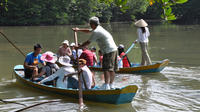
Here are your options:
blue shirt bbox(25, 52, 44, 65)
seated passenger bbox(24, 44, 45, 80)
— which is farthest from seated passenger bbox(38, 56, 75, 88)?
blue shirt bbox(25, 52, 44, 65)

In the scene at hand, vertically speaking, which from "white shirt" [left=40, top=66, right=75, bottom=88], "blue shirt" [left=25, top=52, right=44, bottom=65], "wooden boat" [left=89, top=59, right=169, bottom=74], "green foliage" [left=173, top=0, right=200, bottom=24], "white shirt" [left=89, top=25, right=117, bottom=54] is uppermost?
"green foliage" [left=173, top=0, right=200, bottom=24]

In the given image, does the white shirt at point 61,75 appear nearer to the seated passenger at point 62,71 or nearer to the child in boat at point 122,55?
the seated passenger at point 62,71

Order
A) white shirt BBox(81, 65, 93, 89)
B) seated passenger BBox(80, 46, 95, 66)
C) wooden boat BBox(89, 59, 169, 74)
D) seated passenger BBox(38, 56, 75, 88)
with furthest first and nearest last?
wooden boat BBox(89, 59, 169, 74), seated passenger BBox(80, 46, 95, 66), seated passenger BBox(38, 56, 75, 88), white shirt BBox(81, 65, 93, 89)

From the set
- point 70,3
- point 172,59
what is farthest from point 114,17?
point 172,59

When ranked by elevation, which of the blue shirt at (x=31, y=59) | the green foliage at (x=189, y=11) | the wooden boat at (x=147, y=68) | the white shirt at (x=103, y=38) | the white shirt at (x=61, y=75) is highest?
the green foliage at (x=189, y=11)

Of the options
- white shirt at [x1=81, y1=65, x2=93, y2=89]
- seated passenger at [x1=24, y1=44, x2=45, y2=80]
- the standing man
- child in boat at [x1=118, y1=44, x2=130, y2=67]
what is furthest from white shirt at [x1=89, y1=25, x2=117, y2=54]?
child in boat at [x1=118, y1=44, x2=130, y2=67]

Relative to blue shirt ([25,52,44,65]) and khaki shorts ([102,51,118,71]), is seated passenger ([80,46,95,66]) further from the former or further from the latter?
khaki shorts ([102,51,118,71])

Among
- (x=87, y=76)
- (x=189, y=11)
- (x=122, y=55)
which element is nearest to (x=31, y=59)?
(x=87, y=76)

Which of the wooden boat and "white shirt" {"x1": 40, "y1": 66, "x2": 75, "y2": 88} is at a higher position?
"white shirt" {"x1": 40, "y1": 66, "x2": 75, "y2": 88}

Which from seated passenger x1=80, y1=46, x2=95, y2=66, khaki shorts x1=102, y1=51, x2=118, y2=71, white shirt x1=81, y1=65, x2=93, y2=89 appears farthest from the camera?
seated passenger x1=80, y1=46, x2=95, y2=66

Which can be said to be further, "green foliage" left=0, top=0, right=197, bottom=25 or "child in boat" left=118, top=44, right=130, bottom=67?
"green foliage" left=0, top=0, right=197, bottom=25

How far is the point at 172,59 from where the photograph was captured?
44.0 feet

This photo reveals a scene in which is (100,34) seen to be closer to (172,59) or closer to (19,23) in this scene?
(172,59)

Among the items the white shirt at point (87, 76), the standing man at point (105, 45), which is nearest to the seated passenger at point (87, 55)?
the white shirt at point (87, 76)
